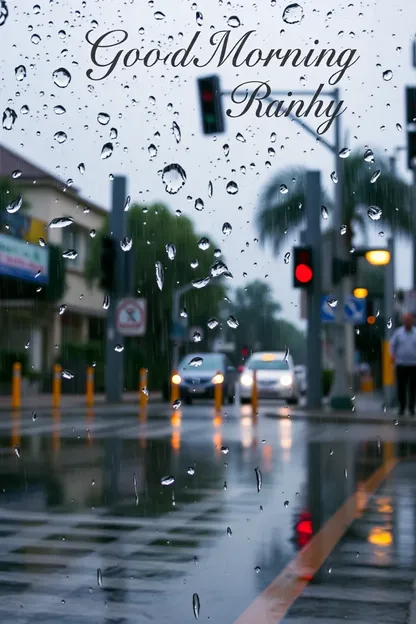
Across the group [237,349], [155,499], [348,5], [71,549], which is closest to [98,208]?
[237,349]

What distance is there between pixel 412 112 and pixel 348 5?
0.82 meters

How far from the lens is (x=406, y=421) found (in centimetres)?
1848

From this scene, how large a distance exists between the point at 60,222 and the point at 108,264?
19.4 inches

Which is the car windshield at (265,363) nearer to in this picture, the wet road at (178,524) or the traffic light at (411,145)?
the wet road at (178,524)

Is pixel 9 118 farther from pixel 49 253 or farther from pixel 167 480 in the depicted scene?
pixel 167 480

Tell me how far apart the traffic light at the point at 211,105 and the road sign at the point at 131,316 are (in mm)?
1169

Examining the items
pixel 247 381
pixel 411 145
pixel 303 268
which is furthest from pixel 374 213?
pixel 411 145

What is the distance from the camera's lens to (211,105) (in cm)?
532

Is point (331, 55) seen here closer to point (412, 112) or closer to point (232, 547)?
point (412, 112)

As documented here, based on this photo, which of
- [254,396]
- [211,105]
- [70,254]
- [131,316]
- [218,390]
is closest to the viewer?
[211,105]

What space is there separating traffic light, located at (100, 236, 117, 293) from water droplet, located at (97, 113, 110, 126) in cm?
54

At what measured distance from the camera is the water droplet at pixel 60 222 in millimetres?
5594

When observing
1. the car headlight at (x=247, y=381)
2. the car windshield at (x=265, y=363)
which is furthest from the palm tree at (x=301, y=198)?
the car headlight at (x=247, y=381)

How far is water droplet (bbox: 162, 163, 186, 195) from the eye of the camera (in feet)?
18.1
